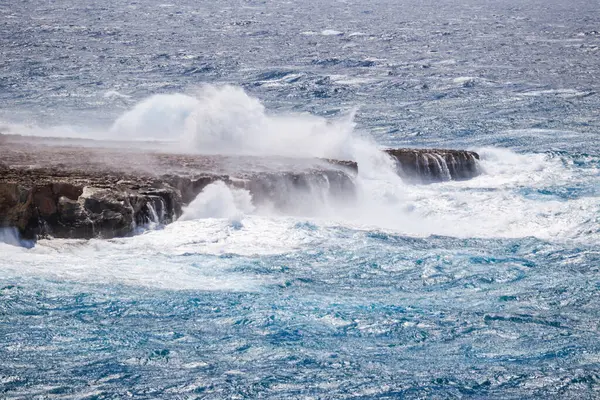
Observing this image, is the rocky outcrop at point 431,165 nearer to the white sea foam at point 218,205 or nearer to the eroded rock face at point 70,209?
the white sea foam at point 218,205

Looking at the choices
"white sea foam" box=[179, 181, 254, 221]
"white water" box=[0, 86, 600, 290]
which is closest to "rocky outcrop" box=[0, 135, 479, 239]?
"white sea foam" box=[179, 181, 254, 221]

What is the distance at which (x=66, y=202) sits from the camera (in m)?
19.9

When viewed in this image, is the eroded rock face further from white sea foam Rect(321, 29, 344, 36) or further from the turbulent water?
white sea foam Rect(321, 29, 344, 36)

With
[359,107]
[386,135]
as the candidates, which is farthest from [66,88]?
[386,135]

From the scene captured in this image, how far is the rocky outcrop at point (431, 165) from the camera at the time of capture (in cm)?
2800

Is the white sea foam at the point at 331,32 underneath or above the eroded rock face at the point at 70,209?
above

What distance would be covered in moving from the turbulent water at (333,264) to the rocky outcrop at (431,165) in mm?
504

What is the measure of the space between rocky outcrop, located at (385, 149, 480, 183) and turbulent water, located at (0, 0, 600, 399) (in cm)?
50

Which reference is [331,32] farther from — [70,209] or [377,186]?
[70,209]

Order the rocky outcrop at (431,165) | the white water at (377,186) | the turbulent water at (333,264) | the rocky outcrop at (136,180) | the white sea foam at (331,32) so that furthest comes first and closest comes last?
the white sea foam at (331,32)
the rocky outcrop at (431,165)
the white water at (377,186)
the rocky outcrop at (136,180)
the turbulent water at (333,264)

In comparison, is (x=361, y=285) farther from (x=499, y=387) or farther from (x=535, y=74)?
(x=535, y=74)

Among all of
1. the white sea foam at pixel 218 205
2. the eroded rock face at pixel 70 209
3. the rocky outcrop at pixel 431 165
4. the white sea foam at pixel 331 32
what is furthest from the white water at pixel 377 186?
the white sea foam at pixel 331 32

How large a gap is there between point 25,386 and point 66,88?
3303 cm

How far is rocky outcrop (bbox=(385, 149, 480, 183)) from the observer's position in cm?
2800
